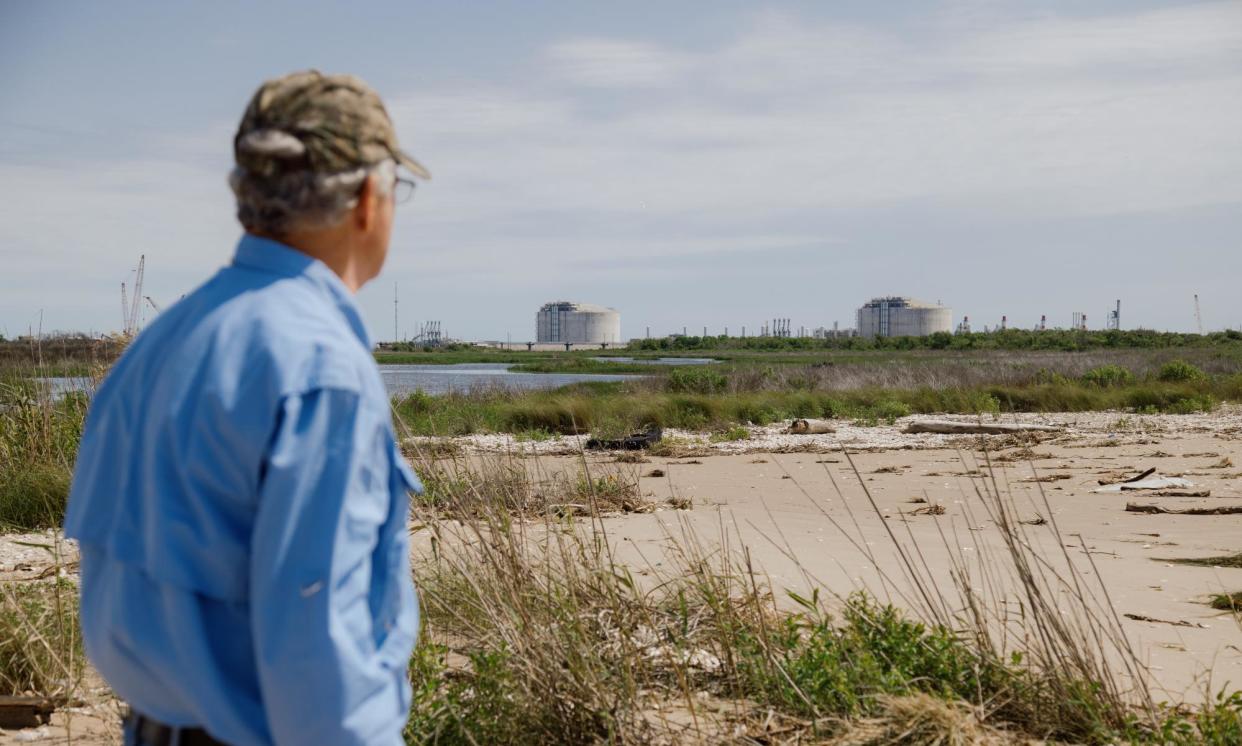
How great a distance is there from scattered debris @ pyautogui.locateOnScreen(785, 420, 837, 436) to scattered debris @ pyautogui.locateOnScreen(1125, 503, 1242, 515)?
821 cm

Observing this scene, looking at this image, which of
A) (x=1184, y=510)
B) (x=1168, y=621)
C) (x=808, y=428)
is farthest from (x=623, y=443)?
(x=1168, y=621)

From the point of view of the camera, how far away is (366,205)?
150 cm

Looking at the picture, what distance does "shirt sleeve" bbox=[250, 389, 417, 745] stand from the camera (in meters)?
1.27

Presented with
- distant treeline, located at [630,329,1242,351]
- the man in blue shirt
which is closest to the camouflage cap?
the man in blue shirt

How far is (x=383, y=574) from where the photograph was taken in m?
1.46

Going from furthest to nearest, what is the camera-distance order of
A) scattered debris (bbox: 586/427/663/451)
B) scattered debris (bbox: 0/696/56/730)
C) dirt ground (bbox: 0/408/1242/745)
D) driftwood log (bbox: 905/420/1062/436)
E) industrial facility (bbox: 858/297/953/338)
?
industrial facility (bbox: 858/297/953/338)
driftwood log (bbox: 905/420/1062/436)
scattered debris (bbox: 586/427/663/451)
dirt ground (bbox: 0/408/1242/745)
scattered debris (bbox: 0/696/56/730)

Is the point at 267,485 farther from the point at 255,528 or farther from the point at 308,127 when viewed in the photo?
the point at 308,127

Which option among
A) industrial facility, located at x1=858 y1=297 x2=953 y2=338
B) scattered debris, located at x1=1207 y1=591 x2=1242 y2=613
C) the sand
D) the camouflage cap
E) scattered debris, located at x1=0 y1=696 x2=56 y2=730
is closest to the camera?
the camouflage cap

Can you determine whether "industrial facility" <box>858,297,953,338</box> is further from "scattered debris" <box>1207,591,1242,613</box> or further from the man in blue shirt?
the man in blue shirt

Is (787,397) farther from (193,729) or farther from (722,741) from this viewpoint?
(193,729)

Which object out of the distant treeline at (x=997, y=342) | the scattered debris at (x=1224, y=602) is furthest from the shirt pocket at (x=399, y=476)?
the distant treeline at (x=997, y=342)

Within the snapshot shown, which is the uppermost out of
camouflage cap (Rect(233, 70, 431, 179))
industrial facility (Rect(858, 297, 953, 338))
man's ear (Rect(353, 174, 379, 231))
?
industrial facility (Rect(858, 297, 953, 338))

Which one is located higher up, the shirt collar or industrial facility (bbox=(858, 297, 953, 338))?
industrial facility (bbox=(858, 297, 953, 338))

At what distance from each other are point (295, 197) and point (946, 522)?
803 centimetres
